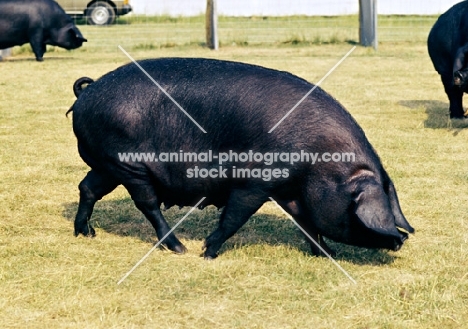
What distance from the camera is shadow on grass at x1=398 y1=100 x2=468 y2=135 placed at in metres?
8.74

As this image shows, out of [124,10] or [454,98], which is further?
[124,10]

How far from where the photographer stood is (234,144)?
14.3ft

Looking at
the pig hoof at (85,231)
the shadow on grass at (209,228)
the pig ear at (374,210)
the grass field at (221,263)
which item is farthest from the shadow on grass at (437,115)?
the pig hoof at (85,231)

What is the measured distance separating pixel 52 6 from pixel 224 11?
474 inches

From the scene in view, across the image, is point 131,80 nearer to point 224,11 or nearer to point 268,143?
point 268,143

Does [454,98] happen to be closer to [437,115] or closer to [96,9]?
[437,115]

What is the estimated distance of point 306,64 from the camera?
14.1m

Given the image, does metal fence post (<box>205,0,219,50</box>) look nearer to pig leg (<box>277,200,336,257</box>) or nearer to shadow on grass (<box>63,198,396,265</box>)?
shadow on grass (<box>63,198,396,265</box>)

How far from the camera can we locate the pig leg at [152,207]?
15.0ft

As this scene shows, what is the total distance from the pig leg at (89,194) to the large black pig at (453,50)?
4.40 metres

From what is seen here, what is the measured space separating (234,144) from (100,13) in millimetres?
20859

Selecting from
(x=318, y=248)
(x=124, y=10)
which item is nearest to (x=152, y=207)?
(x=318, y=248)

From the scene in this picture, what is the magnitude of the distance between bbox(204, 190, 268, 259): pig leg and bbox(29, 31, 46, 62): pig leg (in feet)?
34.8

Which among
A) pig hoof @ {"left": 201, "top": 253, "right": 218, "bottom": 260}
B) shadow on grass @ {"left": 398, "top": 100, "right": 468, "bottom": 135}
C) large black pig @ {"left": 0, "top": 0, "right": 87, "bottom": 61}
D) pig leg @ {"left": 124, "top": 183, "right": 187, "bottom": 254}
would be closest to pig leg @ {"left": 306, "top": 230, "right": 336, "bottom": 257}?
pig hoof @ {"left": 201, "top": 253, "right": 218, "bottom": 260}
